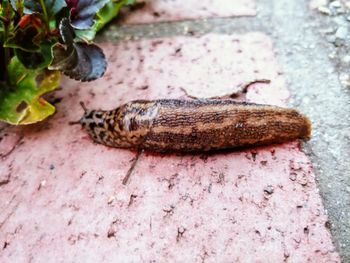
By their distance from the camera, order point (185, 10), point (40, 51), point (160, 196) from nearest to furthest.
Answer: point (160, 196) → point (40, 51) → point (185, 10)

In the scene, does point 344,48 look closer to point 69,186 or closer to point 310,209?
point 310,209

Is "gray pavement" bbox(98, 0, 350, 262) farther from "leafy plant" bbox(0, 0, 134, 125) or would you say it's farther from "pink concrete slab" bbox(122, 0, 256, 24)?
"leafy plant" bbox(0, 0, 134, 125)

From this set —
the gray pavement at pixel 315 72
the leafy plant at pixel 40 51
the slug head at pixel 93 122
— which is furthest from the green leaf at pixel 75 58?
the gray pavement at pixel 315 72

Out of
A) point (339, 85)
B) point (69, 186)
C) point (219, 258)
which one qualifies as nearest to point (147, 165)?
point (69, 186)

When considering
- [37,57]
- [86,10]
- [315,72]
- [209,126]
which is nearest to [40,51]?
[37,57]

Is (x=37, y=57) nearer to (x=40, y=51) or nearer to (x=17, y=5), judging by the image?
(x=40, y=51)

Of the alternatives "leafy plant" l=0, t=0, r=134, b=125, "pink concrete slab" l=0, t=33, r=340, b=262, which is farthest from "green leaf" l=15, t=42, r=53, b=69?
"pink concrete slab" l=0, t=33, r=340, b=262
